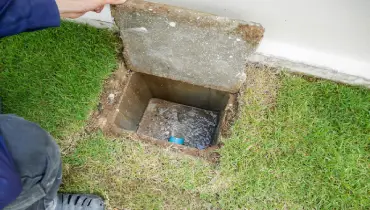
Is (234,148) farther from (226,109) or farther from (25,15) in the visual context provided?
(25,15)

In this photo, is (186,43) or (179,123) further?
(179,123)

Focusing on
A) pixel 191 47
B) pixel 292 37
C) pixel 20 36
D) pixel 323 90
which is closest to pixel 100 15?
pixel 20 36

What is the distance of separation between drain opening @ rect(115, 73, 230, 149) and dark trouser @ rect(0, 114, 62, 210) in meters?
A: 0.99

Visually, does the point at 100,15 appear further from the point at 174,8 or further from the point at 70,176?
the point at 70,176

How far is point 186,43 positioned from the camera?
2219 millimetres

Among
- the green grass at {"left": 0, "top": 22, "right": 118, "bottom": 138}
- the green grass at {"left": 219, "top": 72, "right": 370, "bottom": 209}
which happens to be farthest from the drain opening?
the green grass at {"left": 219, "top": 72, "right": 370, "bottom": 209}

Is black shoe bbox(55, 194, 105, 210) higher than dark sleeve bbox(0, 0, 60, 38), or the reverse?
dark sleeve bbox(0, 0, 60, 38)

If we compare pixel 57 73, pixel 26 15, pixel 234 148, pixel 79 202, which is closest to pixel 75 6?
pixel 26 15

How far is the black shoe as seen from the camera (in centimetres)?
213

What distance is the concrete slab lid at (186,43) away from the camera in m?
2.04

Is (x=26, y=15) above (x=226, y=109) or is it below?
above

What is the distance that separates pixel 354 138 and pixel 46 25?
2047mm

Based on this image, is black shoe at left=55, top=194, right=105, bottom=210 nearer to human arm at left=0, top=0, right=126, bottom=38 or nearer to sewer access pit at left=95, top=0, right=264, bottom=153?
sewer access pit at left=95, top=0, right=264, bottom=153

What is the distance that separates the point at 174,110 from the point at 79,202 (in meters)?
1.33
